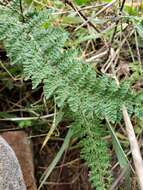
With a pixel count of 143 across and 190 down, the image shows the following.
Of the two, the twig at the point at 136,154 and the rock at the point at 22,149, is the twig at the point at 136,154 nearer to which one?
the twig at the point at 136,154

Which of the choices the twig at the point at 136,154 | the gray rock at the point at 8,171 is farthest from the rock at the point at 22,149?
the twig at the point at 136,154

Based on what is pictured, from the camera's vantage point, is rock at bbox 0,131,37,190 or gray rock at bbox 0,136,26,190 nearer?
gray rock at bbox 0,136,26,190

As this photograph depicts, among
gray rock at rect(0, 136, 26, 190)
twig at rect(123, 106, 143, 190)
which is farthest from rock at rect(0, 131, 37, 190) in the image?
twig at rect(123, 106, 143, 190)

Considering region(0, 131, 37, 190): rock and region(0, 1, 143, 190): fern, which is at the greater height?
region(0, 1, 143, 190): fern

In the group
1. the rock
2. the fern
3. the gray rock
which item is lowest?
the rock

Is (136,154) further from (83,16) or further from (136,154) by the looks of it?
(83,16)

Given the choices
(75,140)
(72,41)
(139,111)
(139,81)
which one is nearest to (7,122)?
(75,140)

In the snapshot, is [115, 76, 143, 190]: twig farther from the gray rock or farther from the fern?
the gray rock

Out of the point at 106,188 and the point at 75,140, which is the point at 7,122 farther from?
the point at 106,188
